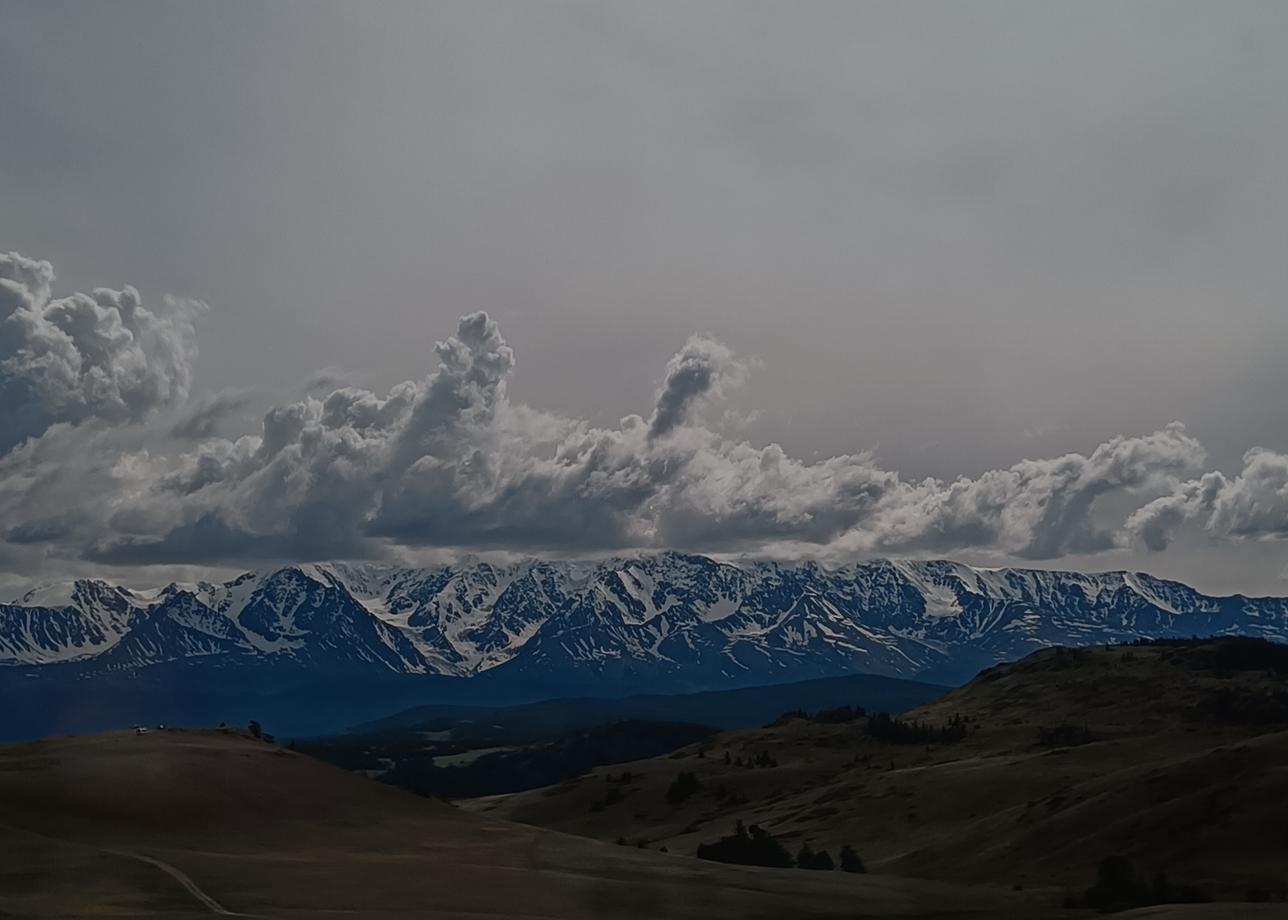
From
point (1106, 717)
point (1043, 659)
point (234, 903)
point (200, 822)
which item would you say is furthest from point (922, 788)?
point (1043, 659)

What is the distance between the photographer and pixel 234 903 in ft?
109

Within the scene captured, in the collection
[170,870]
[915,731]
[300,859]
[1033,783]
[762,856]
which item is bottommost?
[915,731]

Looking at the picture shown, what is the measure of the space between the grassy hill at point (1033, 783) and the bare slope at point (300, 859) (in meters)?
15.2

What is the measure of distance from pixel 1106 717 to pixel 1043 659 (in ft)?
157

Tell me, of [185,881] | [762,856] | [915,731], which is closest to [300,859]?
[185,881]

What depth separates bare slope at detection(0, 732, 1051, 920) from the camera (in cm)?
3478

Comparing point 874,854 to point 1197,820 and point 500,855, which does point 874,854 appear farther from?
point 500,855

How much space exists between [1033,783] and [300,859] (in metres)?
58.6

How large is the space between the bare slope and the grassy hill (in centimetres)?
1517

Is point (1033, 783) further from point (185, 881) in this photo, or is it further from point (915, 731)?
point (185, 881)

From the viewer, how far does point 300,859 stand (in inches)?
1690

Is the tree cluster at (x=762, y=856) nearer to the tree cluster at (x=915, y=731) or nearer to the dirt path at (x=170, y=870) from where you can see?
the dirt path at (x=170, y=870)

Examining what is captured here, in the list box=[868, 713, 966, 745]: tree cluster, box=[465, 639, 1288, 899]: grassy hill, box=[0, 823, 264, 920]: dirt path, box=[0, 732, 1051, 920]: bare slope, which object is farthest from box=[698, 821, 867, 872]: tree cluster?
box=[868, 713, 966, 745]: tree cluster

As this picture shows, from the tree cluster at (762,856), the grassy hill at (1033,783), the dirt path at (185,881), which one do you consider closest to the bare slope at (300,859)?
the dirt path at (185,881)
